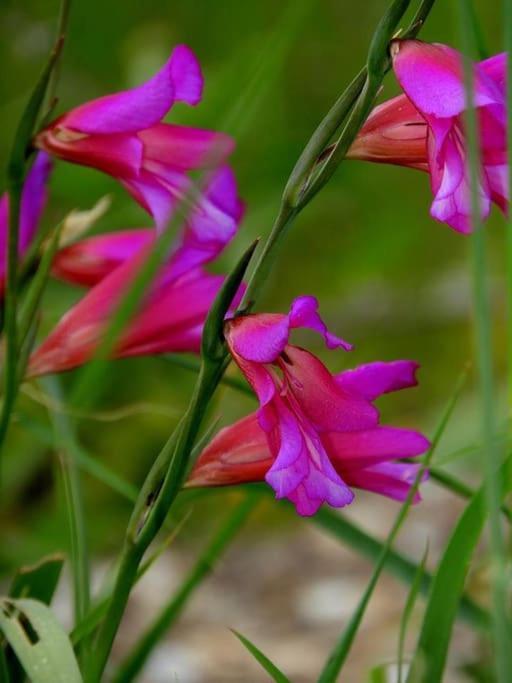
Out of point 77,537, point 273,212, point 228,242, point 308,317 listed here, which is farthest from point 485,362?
point 273,212

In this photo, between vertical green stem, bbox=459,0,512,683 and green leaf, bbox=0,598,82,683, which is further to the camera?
green leaf, bbox=0,598,82,683

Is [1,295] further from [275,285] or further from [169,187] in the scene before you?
[275,285]

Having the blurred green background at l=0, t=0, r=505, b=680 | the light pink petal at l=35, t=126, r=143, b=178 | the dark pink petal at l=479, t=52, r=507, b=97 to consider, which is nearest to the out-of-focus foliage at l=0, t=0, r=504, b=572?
the blurred green background at l=0, t=0, r=505, b=680

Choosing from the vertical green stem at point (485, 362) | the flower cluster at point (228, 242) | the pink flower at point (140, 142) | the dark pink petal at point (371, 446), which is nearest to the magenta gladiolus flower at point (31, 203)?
the flower cluster at point (228, 242)

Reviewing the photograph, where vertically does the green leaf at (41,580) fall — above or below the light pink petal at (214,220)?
below

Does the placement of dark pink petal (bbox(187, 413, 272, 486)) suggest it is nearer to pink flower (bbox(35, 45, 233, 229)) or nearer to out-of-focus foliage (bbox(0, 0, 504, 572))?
pink flower (bbox(35, 45, 233, 229))

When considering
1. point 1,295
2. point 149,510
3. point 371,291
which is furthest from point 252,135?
point 149,510

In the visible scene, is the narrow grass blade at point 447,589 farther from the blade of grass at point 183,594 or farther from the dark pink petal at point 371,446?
the blade of grass at point 183,594
